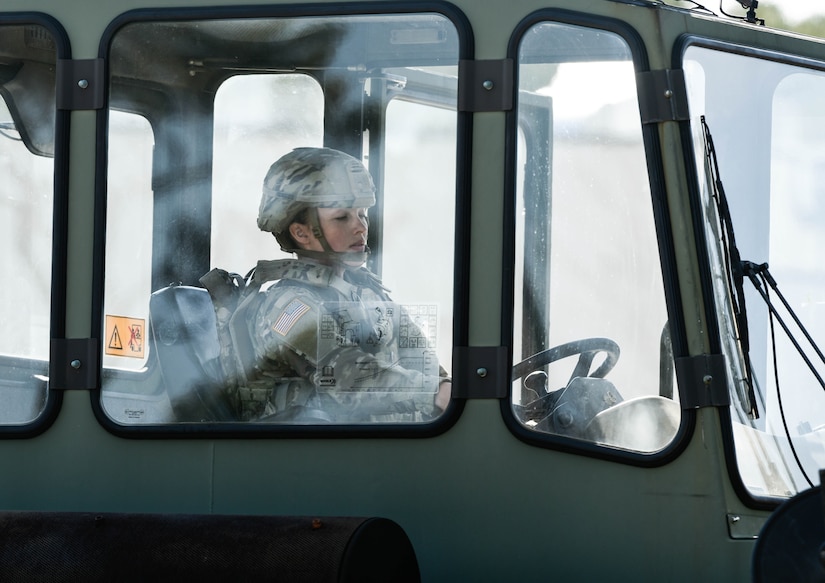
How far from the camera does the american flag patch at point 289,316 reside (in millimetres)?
3352

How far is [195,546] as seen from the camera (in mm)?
2938

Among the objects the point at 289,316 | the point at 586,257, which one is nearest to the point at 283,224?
the point at 289,316

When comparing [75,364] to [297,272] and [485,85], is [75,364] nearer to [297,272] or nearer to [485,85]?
[297,272]

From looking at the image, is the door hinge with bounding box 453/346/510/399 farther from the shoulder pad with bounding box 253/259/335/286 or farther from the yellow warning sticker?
the yellow warning sticker

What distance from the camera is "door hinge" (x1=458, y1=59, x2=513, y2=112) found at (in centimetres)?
327

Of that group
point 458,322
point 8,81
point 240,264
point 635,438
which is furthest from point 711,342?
point 8,81

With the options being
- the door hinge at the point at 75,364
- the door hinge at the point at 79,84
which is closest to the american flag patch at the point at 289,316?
the door hinge at the point at 75,364

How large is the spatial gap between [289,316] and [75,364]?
53cm

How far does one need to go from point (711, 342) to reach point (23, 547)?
162 centimetres

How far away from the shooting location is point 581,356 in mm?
3264

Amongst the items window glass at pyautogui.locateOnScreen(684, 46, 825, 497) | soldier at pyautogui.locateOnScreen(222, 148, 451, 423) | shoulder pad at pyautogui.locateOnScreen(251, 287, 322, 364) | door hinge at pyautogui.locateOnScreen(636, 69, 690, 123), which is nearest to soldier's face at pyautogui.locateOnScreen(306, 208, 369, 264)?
soldier at pyautogui.locateOnScreen(222, 148, 451, 423)

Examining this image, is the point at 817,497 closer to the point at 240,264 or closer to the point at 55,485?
the point at 240,264

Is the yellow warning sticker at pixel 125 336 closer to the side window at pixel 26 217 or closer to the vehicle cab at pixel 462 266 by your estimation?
the vehicle cab at pixel 462 266

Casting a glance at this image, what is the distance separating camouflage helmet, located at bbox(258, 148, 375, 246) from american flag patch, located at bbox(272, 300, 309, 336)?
154 millimetres
